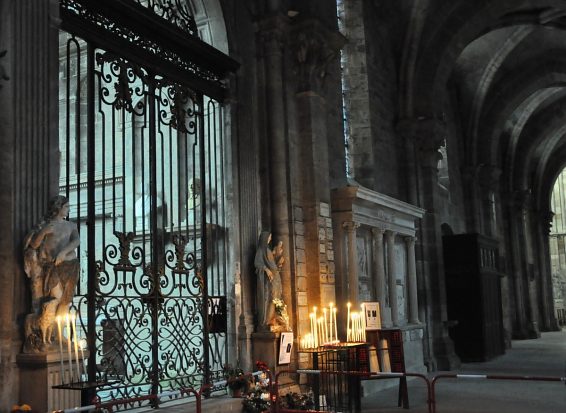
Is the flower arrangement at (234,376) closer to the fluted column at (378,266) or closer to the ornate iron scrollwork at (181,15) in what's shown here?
the fluted column at (378,266)

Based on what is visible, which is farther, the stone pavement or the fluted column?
the fluted column

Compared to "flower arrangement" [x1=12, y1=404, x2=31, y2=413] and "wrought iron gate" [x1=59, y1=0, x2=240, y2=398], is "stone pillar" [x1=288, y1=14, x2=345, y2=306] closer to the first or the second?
"wrought iron gate" [x1=59, y1=0, x2=240, y2=398]

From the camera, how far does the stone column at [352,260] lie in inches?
461

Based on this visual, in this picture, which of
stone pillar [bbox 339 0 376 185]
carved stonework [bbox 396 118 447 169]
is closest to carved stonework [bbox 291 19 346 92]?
stone pillar [bbox 339 0 376 185]

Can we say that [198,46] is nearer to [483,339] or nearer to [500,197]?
[483,339]

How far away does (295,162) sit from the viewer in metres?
10.9

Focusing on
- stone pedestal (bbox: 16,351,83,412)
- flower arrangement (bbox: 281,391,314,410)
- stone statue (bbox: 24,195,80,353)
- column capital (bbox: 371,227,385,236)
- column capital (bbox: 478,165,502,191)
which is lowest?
flower arrangement (bbox: 281,391,314,410)

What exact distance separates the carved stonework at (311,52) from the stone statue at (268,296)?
117 inches

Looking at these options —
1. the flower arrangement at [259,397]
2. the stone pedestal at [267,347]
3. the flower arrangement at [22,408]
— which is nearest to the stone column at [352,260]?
the stone pedestal at [267,347]

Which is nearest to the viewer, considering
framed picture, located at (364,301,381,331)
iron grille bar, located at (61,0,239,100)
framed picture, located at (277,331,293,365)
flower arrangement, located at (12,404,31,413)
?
flower arrangement, located at (12,404,31,413)

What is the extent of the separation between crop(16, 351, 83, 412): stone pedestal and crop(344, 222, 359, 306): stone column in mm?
6291

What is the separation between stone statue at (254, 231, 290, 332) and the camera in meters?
9.88

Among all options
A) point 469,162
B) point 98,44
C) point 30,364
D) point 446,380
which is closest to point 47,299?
point 30,364

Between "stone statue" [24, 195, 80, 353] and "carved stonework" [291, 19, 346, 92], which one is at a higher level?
"carved stonework" [291, 19, 346, 92]
